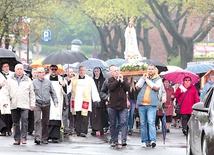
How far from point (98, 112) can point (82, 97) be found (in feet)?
6.92

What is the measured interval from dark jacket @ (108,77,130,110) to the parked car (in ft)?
13.5

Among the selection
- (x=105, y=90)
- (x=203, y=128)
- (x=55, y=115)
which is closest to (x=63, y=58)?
(x=55, y=115)

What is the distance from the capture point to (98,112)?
2361 cm

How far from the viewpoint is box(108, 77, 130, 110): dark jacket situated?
1855 cm

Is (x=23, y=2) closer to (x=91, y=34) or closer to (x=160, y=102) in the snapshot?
(x=160, y=102)

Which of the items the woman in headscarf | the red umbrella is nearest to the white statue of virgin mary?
the red umbrella

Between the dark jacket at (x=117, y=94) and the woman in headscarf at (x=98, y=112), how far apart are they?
14.0 feet

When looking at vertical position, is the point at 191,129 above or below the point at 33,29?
below

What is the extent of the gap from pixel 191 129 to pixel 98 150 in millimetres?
3690

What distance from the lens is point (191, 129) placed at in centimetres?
1437

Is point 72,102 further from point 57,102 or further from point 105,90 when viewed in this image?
point 57,102

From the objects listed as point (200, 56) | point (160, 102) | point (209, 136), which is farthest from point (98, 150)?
point (200, 56)

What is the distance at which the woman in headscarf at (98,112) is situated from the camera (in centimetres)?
2300

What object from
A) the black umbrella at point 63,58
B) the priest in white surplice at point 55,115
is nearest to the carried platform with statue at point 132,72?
the black umbrella at point 63,58
